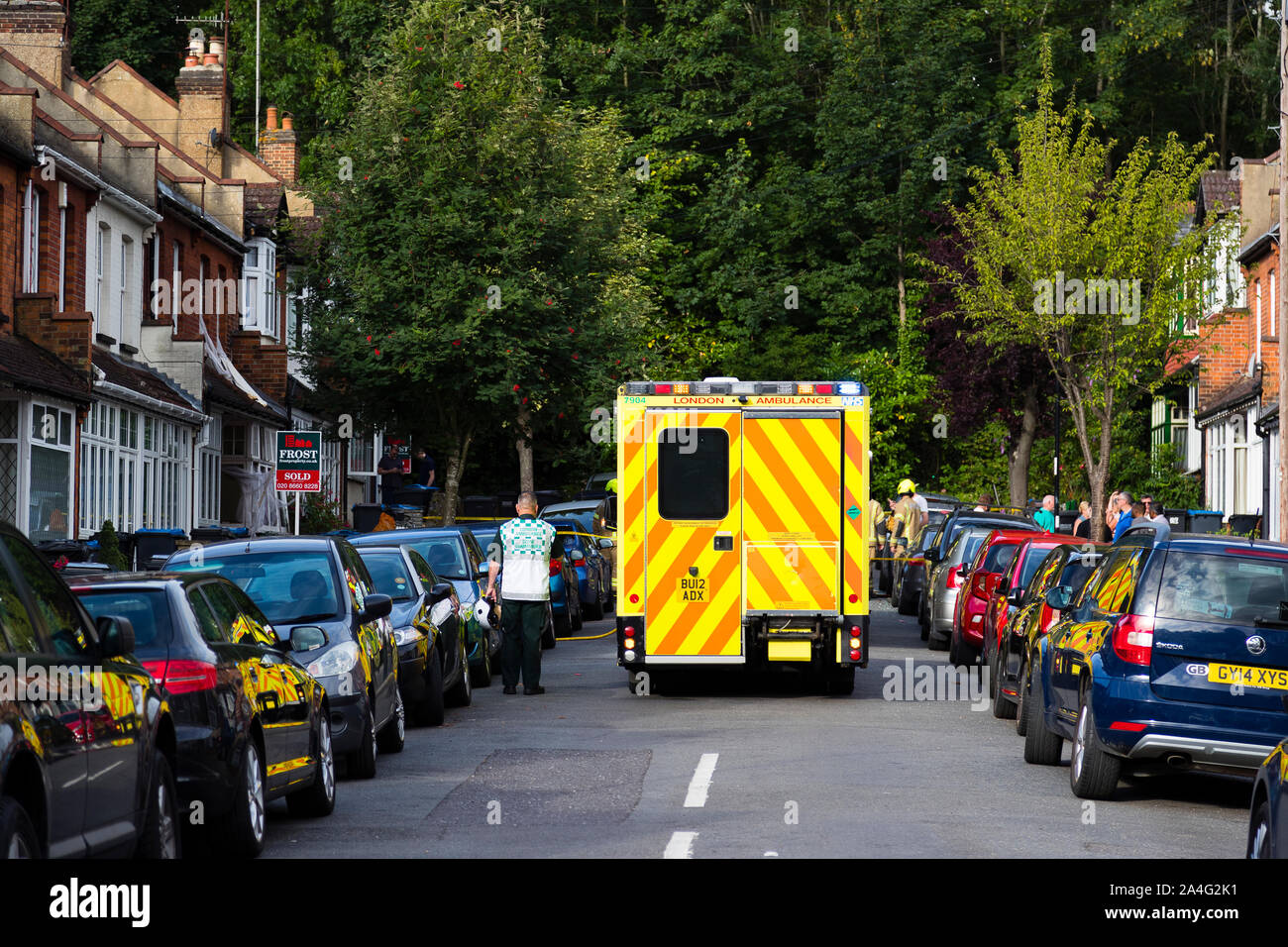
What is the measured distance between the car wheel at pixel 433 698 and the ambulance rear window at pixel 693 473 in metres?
3.25

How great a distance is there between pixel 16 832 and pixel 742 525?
12.9 meters

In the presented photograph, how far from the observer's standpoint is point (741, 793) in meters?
11.9

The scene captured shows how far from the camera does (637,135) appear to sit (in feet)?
200

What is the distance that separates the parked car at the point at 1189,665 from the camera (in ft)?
37.5

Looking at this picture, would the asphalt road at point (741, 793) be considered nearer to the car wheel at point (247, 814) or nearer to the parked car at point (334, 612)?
the car wheel at point (247, 814)

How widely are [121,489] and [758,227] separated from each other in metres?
32.9

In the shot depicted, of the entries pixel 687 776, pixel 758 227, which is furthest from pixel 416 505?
pixel 687 776

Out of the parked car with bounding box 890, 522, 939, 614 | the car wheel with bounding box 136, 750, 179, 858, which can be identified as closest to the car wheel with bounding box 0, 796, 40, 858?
the car wheel with bounding box 136, 750, 179, 858

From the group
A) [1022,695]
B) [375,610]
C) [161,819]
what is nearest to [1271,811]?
[161,819]

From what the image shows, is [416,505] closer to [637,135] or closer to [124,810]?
[637,135]

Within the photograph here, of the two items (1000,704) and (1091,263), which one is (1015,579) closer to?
(1000,704)

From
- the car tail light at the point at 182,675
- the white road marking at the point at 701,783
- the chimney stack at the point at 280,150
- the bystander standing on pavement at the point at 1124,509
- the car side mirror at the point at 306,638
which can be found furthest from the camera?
the chimney stack at the point at 280,150

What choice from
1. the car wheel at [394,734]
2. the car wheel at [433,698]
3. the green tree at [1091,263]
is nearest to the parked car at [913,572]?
the green tree at [1091,263]

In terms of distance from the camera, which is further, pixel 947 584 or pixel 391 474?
pixel 391 474
